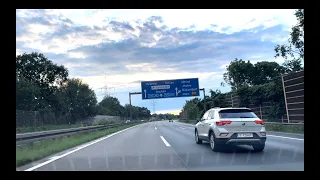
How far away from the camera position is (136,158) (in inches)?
464

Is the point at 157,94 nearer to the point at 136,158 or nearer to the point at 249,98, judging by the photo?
the point at 249,98

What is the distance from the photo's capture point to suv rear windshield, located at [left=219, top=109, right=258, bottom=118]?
13356 mm

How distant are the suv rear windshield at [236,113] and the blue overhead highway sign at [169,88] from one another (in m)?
27.1

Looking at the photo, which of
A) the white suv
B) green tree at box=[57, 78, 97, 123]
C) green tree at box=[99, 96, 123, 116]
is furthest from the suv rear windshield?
green tree at box=[99, 96, 123, 116]

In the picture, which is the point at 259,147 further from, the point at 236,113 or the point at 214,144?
the point at 214,144

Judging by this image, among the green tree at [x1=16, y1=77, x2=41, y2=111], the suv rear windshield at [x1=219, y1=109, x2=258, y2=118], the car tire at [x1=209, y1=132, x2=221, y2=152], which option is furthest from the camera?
the green tree at [x1=16, y1=77, x2=41, y2=111]

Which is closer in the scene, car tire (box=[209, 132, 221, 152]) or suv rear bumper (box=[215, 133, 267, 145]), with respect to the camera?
suv rear bumper (box=[215, 133, 267, 145])

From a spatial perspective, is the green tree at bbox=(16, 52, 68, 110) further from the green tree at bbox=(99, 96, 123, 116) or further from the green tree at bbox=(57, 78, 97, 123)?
the green tree at bbox=(99, 96, 123, 116)

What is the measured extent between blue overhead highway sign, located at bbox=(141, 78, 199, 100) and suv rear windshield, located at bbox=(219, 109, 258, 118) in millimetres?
27129

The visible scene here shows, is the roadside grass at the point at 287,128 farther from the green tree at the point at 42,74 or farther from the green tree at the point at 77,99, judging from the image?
the green tree at the point at 77,99

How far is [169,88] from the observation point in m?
40.8

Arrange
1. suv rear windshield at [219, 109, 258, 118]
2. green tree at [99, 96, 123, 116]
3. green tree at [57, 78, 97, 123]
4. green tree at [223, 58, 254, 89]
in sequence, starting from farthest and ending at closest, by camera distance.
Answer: green tree at [99, 96, 123, 116] < green tree at [57, 78, 97, 123] < green tree at [223, 58, 254, 89] < suv rear windshield at [219, 109, 258, 118]

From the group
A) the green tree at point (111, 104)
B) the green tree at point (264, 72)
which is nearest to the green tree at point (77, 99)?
the green tree at point (264, 72)
